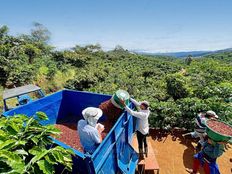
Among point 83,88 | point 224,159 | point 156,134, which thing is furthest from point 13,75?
point 224,159

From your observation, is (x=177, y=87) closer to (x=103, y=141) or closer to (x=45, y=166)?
(x=103, y=141)

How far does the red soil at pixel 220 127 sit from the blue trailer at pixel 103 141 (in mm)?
1557

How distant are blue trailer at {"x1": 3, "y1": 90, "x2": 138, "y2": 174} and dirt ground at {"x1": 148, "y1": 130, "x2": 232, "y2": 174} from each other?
1.19m

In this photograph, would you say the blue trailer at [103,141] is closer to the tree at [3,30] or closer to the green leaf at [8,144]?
the green leaf at [8,144]

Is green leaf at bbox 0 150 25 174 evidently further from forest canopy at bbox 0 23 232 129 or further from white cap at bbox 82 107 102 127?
forest canopy at bbox 0 23 232 129

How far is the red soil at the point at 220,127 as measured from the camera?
361cm

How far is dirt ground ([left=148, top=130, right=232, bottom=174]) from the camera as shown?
5006mm

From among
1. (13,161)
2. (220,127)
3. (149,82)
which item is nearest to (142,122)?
(220,127)

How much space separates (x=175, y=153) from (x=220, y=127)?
2.12 m

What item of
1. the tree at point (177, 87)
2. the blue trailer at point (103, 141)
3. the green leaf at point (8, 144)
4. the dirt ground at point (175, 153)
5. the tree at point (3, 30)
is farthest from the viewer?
the tree at point (3, 30)

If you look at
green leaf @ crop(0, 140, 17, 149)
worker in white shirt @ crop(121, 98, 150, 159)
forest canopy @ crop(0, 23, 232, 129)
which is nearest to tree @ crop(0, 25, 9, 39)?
forest canopy @ crop(0, 23, 232, 129)

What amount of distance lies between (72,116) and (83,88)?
35.7 feet

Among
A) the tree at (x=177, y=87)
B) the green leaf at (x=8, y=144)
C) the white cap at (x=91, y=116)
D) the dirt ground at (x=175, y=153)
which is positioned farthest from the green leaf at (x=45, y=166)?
the tree at (x=177, y=87)

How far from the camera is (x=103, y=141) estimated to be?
3.04 m
